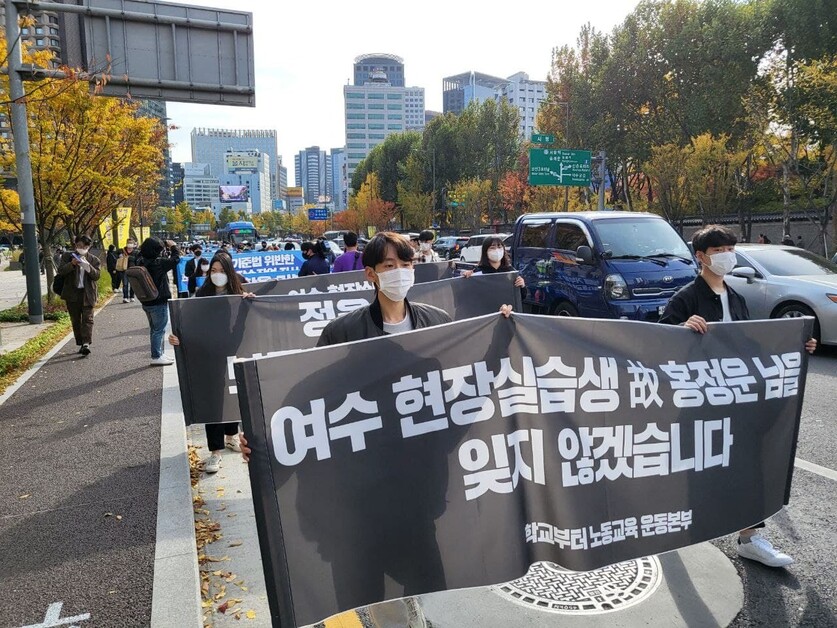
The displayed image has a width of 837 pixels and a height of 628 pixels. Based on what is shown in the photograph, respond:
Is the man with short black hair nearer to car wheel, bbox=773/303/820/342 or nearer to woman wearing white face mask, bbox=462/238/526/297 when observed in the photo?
woman wearing white face mask, bbox=462/238/526/297

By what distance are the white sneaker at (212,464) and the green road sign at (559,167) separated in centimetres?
2867

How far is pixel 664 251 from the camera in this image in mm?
9289

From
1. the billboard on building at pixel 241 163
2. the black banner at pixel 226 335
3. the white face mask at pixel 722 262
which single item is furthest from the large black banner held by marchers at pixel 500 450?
the billboard on building at pixel 241 163

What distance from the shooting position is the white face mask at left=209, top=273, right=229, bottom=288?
5584 mm

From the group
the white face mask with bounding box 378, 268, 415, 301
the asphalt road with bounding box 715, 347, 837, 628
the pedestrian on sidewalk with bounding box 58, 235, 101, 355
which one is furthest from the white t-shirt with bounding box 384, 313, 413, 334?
the pedestrian on sidewalk with bounding box 58, 235, 101, 355

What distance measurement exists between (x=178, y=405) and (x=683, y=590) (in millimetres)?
A: 5563

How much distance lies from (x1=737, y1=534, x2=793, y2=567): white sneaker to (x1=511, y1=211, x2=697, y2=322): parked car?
16.8 ft

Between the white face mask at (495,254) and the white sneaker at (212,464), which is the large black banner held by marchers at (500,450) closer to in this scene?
the white sneaker at (212,464)

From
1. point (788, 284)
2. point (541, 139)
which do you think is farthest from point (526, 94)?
point (788, 284)

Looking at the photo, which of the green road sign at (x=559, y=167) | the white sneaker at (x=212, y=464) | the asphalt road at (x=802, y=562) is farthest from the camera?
the green road sign at (x=559, y=167)

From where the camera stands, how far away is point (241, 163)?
→ 173 m

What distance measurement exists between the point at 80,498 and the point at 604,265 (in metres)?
6.78

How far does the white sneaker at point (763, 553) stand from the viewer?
3.54m

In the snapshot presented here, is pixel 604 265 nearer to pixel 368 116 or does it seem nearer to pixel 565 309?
pixel 565 309
